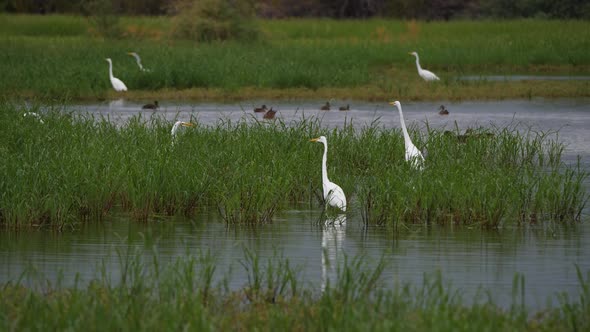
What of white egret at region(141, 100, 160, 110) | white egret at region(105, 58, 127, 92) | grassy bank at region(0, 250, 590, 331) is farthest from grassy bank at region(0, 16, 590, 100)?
grassy bank at region(0, 250, 590, 331)

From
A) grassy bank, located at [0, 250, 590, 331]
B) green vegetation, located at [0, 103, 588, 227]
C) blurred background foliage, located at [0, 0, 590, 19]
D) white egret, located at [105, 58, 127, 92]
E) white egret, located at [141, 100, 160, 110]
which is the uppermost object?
blurred background foliage, located at [0, 0, 590, 19]

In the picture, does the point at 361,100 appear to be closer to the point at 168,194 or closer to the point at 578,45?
the point at 578,45

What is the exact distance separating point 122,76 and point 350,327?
21224 mm

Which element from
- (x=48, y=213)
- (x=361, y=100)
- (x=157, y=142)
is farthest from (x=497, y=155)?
(x=361, y=100)

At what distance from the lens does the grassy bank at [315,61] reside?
24969mm

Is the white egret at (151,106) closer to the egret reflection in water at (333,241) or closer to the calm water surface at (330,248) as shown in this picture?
the calm water surface at (330,248)

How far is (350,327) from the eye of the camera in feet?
19.1

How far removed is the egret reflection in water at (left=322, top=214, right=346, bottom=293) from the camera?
829 centimetres

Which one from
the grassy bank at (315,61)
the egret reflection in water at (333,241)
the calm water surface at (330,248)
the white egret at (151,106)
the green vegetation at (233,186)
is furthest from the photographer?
the grassy bank at (315,61)

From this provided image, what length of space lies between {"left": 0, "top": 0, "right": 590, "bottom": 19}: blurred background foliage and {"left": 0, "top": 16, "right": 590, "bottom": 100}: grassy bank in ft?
22.6

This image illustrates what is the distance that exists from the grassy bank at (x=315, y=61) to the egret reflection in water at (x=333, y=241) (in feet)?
37.6

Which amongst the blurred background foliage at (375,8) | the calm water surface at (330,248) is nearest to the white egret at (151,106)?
the calm water surface at (330,248)

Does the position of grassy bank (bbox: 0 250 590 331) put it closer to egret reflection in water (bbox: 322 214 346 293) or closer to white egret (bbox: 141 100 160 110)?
egret reflection in water (bbox: 322 214 346 293)

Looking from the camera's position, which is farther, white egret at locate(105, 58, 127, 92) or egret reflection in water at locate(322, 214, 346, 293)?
white egret at locate(105, 58, 127, 92)
